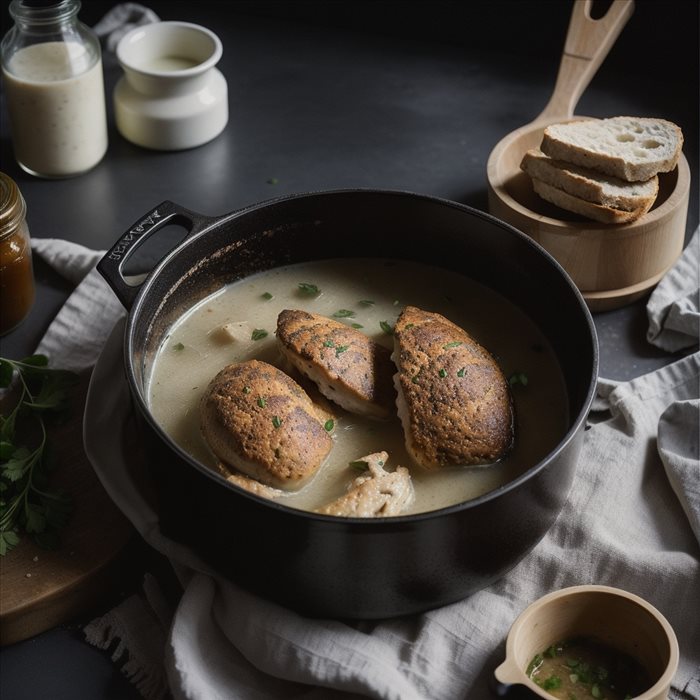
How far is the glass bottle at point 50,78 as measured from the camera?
10.0 ft

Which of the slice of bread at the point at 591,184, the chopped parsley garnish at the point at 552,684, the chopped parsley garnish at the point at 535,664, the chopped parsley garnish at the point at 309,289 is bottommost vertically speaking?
the chopped parsley garnish at the point at 535,664

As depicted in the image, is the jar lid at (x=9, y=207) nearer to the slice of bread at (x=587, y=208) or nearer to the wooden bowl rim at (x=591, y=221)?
the wooden bowl rim at (x=591, y=221)

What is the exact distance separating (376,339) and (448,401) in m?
0.40

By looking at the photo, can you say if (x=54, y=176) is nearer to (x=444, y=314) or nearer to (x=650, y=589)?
(x=444, y=314)

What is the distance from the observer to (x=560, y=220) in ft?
9.37

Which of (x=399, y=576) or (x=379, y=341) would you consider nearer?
(x=399, y=576)

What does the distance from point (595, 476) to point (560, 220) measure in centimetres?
75

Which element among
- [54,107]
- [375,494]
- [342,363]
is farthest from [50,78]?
[375,494]

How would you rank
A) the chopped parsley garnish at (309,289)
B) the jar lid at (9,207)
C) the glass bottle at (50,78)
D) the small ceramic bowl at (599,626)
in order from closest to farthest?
the small ceramic bowl at (599,626) < the jar lid at (9,207) < the chopped parsley garnish at (309,289) < the glass bottle at (50,78)

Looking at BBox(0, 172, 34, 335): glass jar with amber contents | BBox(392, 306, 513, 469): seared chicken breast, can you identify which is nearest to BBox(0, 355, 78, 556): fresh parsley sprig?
BBox(0, 172, 34, 335): glass jar with amber contents

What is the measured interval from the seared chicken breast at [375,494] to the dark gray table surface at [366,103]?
0.94 meters

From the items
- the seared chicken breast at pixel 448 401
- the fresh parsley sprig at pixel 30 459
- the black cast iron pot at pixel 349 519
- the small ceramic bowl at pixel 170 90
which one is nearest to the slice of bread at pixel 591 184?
the black cast iron pot at pixel 349 519

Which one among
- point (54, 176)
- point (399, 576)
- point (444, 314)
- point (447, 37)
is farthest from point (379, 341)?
point (447, 37)

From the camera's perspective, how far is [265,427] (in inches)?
85.6
